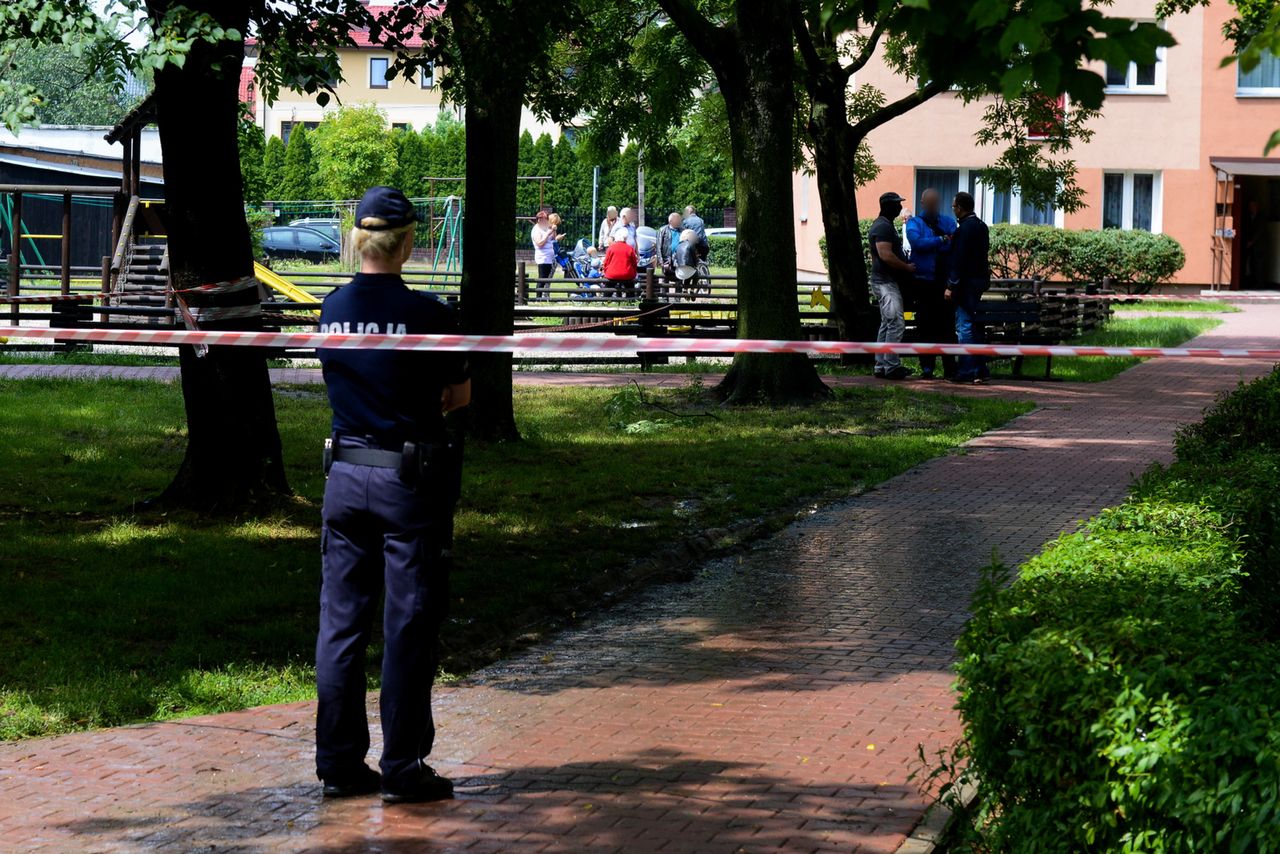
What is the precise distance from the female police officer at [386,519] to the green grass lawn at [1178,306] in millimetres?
29875

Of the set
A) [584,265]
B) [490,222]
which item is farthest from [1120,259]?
[490,222]

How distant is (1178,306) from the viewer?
1359 inches

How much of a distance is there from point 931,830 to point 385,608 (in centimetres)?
191

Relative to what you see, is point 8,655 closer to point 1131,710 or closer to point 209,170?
point 209,170

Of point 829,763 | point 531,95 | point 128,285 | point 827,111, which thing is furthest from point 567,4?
point 128,285

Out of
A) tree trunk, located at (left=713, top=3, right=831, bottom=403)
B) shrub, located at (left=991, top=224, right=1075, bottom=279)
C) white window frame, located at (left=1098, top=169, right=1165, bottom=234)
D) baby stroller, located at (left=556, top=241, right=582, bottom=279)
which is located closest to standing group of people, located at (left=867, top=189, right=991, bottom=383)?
tree trunk, located at (left=713, top=3, right=831, bottom=403)

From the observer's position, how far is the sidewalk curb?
4879mm

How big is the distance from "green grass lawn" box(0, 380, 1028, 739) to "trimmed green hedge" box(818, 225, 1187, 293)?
20797 mm

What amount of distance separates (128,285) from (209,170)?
20.2 metres

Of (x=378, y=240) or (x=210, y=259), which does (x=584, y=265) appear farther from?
(x=378, y=240)

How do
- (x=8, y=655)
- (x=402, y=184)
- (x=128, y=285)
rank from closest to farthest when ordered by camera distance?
(x=8, y=655) → (x=128, y=285) → (x=402, y=184)

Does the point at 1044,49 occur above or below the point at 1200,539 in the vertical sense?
above

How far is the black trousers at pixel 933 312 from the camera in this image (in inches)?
767

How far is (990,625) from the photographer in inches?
174
